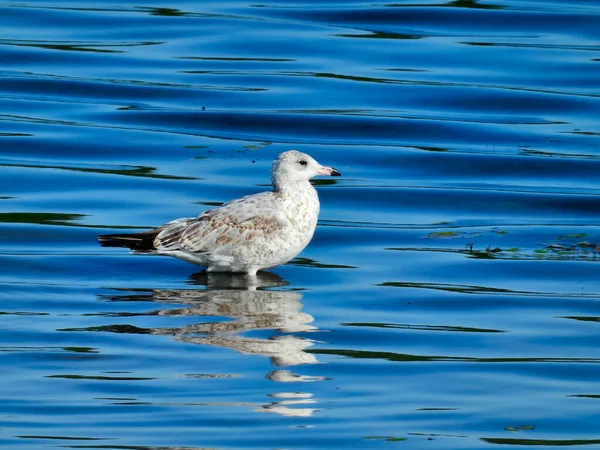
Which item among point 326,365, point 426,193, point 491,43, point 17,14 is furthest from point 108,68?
point 326,365

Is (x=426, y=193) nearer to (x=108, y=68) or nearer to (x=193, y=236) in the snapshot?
(x=193, y=236)

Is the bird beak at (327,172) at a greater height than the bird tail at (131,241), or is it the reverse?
the bird beak at (327,172)

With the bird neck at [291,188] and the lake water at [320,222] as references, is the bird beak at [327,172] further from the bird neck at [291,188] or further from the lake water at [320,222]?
the lake water at [320,222]

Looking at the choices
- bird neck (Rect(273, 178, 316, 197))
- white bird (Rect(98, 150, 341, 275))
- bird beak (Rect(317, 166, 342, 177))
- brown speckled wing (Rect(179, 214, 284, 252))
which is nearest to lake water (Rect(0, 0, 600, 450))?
white bird (Rect(98, 150, 341, 275))

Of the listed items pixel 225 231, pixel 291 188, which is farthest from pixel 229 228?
pixel 291 188

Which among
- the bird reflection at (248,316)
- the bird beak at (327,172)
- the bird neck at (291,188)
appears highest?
the bird beak at (327,172)

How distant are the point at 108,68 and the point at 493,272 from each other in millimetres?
10719

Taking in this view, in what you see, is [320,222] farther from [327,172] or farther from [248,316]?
[248,316]

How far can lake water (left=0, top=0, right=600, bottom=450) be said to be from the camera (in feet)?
29.4

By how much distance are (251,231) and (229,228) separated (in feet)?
0.81

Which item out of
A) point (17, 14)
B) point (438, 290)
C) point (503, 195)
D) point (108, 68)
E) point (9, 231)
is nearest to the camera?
point (438, 290)

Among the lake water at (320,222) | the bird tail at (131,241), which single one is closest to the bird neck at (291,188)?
the lake water at (320,222)

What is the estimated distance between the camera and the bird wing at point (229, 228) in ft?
41.1

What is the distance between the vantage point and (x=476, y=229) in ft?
47.2
